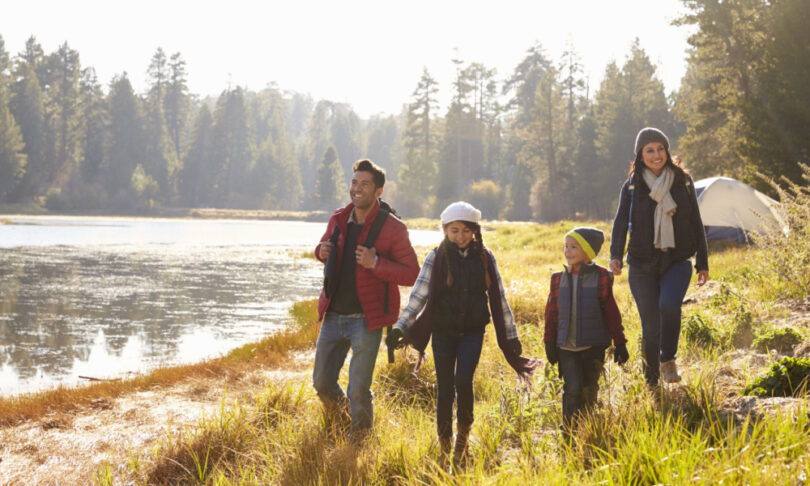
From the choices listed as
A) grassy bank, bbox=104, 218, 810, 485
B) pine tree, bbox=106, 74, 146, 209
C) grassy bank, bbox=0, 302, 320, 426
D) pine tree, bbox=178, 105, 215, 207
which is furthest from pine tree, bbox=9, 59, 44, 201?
grassy bank, bbox=104, 218, 810, 485

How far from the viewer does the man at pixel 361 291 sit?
4.36 m

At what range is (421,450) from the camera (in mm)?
3975

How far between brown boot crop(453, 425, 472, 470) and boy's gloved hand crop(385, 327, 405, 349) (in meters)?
0.71

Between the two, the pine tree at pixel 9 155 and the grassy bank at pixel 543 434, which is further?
the pine tree at pixel 9 155

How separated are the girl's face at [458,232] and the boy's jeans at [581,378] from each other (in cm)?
102

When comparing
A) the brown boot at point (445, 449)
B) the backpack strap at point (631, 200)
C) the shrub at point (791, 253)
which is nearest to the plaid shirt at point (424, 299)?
the brown boot at point (445, 449)

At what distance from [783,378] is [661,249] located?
3.82ft


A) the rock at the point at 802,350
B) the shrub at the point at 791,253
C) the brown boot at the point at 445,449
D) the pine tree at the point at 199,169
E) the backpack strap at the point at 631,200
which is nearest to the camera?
the brown boot at the point at 445,449

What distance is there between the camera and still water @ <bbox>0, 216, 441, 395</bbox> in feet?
34.6

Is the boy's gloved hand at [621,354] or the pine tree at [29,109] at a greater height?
the pine tree at [29,109]

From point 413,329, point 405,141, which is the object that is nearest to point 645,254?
point 413,329

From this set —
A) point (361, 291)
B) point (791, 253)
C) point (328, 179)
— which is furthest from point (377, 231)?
point (328, 179)

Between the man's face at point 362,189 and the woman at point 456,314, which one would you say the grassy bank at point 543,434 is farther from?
the man's face at point 362,189

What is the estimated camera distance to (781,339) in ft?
18.8
